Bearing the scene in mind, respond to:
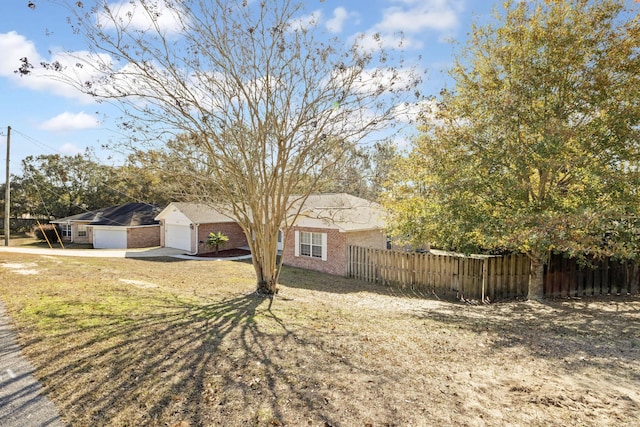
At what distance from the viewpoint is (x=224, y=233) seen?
26.7 metres

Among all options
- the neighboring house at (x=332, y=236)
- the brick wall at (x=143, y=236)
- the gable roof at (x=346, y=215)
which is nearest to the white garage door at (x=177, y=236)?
the brick wall at (x=143, y=236)

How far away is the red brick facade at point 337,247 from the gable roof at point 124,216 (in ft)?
47.2

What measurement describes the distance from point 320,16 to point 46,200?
38014 millimetres

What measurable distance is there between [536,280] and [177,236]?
73.7 feet

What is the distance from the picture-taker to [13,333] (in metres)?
5.66

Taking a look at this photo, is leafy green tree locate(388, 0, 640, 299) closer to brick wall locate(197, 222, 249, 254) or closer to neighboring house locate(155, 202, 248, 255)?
neighboring house locate(155, 202, 248, 255)

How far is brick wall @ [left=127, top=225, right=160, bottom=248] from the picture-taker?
1086 inches

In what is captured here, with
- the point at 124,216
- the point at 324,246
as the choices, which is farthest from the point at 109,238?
the point at 324,246

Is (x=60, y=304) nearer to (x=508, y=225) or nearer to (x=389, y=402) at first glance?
(x=389, y=402)

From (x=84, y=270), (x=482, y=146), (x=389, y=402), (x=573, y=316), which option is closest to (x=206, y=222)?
(x=84, y=270)

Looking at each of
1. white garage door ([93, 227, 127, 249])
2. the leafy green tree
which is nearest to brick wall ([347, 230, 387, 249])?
the leafy green tree

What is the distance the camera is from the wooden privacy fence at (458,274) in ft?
40.3

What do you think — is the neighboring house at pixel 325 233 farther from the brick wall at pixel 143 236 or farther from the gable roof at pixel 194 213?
the brick wall at pixel 143 236

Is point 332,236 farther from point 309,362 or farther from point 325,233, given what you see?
point 309,362
